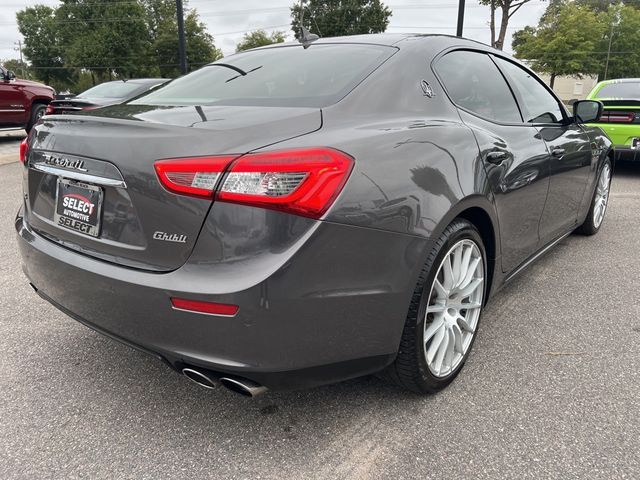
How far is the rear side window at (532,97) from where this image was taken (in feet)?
10.3

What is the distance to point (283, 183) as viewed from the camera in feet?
5.10

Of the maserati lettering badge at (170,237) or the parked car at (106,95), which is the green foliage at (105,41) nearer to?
the parked car at (106,95)

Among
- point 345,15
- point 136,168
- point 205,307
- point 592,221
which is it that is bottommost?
point 592,221

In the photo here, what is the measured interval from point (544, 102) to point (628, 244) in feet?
6.17


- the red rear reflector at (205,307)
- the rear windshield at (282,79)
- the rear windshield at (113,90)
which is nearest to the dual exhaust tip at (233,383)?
the red rear reflector at (205,307)

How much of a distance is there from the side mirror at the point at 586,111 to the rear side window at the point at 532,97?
1.37ft

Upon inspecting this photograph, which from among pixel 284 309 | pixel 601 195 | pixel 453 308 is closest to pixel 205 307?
pixel 284 309

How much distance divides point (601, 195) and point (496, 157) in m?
2.97

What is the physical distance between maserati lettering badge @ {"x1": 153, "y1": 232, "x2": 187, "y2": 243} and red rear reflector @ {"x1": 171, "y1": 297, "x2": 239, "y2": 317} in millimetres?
185

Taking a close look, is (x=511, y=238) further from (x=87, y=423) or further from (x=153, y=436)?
(x=87, y=423)

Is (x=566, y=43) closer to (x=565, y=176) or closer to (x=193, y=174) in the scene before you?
(x=565, y=176)

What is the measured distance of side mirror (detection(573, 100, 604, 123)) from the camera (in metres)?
3.97

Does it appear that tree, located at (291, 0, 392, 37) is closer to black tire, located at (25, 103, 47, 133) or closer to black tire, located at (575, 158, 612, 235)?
black tire, located at (25, 103, 47, 133)

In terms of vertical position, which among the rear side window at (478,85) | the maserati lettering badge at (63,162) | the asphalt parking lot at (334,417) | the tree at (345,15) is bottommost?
the asphalt parking lot at (334,417)
